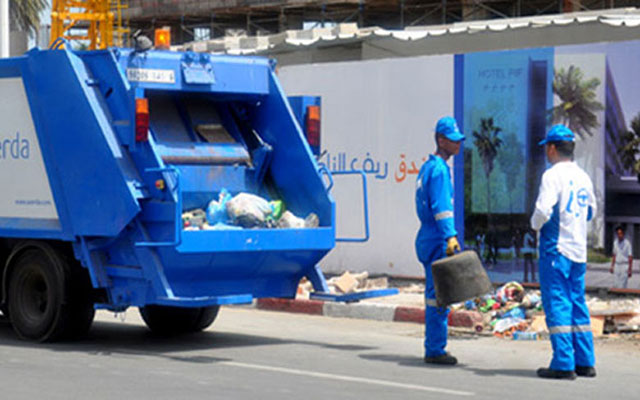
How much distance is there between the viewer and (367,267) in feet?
53.3

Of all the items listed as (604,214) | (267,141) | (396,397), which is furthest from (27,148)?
(604,214)

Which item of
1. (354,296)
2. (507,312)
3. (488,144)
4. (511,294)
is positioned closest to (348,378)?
(354,296)

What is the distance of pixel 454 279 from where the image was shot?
904 cm

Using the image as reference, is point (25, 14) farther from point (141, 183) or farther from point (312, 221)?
point (141, 183)

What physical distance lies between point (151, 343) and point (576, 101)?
5779 millimetres

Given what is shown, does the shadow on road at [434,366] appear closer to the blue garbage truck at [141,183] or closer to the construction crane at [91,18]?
the blue garbage truck at [141,183]

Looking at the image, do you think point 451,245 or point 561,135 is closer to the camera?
point 561,135

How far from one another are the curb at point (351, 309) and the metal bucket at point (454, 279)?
3.61 metres

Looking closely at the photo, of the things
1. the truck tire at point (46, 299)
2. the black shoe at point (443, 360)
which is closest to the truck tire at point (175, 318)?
the truck tire at point (46, 299)

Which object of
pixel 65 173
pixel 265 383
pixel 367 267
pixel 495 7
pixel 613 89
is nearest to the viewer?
pixel 265 383

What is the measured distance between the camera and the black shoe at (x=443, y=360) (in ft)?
30.7

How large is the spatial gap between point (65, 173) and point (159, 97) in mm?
1037

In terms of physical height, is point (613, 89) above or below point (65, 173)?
above

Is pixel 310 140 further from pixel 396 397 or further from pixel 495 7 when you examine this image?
pixel 495 7
